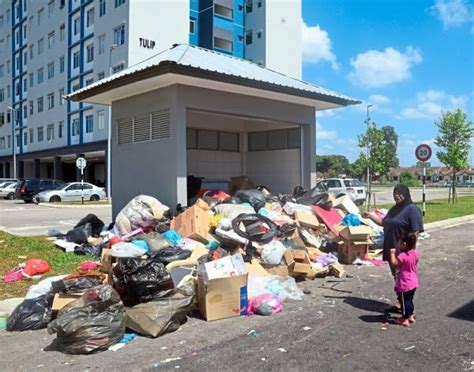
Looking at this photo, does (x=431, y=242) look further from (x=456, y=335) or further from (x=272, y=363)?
(x=272, y=363)

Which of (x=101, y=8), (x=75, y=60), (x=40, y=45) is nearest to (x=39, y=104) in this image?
(x=40, y=45)

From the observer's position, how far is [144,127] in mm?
11359

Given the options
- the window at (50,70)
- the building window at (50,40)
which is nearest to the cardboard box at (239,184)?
the window at (50,70)

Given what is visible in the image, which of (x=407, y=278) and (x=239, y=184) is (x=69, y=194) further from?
(x=407, y=278)

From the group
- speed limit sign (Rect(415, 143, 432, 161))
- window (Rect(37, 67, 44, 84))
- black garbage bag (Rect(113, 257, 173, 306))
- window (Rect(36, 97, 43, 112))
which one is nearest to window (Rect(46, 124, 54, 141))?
window (Rect(36, 97, 43, 112))

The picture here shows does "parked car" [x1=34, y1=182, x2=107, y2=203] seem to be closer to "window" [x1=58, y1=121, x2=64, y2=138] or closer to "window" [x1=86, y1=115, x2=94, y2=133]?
"window" [x1=86, y1=115, x2=94, y2=133]

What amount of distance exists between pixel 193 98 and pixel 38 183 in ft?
79.8

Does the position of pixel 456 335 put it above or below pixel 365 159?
below

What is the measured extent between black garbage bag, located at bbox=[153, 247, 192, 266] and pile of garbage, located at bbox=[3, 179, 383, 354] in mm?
18

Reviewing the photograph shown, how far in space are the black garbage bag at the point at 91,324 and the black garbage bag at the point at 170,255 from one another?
5.71ft

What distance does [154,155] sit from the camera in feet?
36.0

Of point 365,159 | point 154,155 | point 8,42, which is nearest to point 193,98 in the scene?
point 154,155

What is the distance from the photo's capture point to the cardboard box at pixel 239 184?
14.1 m

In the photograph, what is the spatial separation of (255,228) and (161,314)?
3415mm
